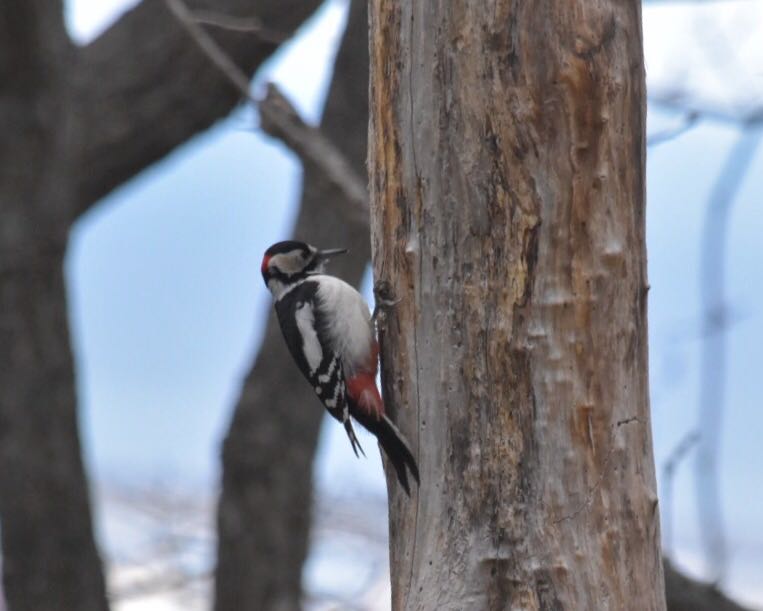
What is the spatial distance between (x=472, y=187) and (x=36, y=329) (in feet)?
9.19

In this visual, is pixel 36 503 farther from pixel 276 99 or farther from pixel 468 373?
pixel 468 373

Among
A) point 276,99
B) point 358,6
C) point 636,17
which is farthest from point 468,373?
point 358,6

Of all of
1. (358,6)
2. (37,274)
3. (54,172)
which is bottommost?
(37,274)

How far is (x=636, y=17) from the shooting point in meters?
2.90

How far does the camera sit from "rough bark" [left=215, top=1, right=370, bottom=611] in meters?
5.76

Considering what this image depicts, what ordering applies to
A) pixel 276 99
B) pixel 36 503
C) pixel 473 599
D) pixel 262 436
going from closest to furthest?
1. pixel 473 599
2. pixel 276 99
3. pixel 36 503
4. pixel 262 436

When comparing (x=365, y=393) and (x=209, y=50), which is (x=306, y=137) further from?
(x=365, y=393)

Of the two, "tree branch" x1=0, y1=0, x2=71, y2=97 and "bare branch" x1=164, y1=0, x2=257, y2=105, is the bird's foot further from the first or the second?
"tree branch" x1=0, y1=0, x2=71, y2=97

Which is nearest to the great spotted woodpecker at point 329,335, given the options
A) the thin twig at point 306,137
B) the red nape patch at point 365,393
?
the red nape patch at point 365,393

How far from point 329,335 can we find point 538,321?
1.16m

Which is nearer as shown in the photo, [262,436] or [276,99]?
[276,99]

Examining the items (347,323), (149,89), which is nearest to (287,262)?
(347,323)

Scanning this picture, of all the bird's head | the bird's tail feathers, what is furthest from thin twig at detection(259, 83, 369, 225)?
the bird's tail feathers

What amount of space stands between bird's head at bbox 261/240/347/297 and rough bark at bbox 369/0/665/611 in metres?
1.38
